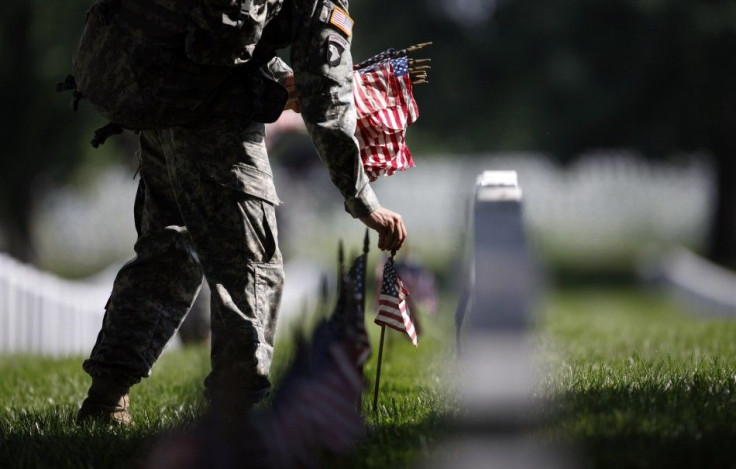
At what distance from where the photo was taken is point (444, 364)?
511 cm

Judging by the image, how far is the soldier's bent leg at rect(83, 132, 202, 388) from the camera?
12.7 feet

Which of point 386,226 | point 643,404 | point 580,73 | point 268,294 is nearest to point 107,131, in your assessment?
point 268,294

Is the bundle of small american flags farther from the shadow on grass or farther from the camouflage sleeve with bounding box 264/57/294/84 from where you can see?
the shadow on grass

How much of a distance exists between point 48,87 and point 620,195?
1461 cm

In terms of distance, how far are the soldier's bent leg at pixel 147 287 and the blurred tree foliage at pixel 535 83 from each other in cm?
1411

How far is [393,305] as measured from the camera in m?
3.85

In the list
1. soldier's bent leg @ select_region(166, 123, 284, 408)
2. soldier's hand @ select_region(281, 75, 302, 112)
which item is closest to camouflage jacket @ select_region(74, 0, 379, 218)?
soldier's bent leg @ select_region(166, 123, 284, 408)

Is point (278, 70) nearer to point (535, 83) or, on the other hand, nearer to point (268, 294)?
point (268, 294)

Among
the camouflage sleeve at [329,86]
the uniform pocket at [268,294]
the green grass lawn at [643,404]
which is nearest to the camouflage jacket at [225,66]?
the camouflage sleeve at [329,86]

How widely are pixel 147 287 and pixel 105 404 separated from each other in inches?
18.0

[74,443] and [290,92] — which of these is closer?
[74,443]

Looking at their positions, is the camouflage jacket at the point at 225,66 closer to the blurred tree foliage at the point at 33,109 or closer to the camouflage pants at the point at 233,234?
the camouflage pants at the point at 233,234

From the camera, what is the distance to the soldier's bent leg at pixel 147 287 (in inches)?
153

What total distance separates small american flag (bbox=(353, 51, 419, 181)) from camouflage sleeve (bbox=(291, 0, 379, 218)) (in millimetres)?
357
